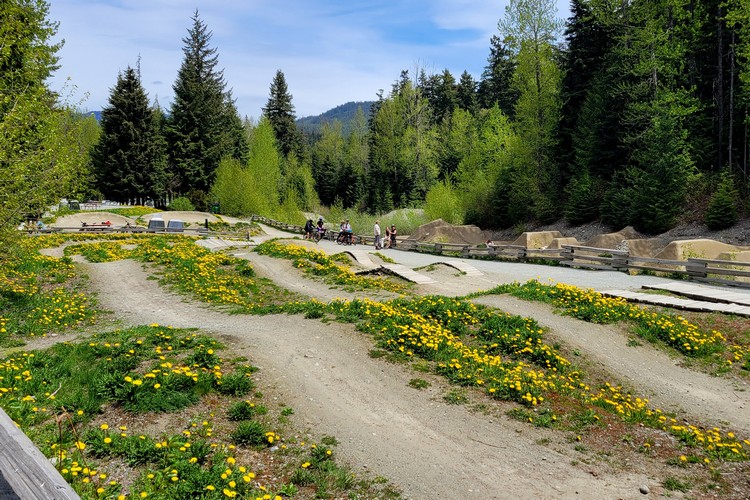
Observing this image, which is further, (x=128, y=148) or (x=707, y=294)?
(x=128, y=148)

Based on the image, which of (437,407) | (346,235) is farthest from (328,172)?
(437,407)

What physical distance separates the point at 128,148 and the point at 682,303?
218 ft

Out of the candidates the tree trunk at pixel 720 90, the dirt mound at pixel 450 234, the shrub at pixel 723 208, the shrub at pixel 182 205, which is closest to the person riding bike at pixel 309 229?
the dirt mound at pixel 450 234

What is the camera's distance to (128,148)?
61531 mm

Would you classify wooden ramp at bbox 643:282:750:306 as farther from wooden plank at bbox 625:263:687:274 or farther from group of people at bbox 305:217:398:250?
group of people at bbox 305:217:398:250

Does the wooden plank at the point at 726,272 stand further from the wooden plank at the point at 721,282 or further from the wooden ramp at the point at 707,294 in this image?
the wooden ramp at the point at 707,294

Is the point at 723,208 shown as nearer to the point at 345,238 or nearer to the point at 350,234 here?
the point at 350,234

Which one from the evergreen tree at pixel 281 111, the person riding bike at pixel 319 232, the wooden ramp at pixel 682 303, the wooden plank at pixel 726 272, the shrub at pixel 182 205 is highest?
the evergreen tree at pixel 281 111

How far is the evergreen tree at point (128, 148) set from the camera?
60.6 m

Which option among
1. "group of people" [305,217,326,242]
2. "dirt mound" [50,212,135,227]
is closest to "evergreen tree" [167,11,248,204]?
"dirt mound" [50,212,135,227]

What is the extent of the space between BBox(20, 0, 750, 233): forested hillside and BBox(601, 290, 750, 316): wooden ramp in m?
18.3

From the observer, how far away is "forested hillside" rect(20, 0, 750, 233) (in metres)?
35.0

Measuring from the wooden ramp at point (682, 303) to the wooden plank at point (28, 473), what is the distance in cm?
1544

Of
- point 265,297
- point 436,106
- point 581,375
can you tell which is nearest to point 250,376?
point 581,375
